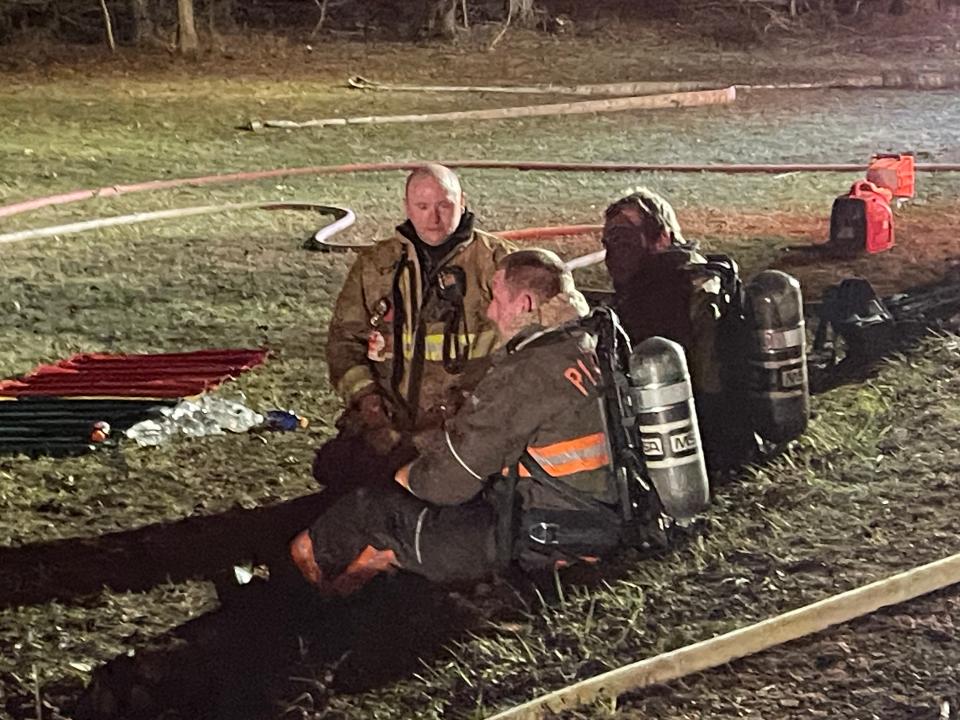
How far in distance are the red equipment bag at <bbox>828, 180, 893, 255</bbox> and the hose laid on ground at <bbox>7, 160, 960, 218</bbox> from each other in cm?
302

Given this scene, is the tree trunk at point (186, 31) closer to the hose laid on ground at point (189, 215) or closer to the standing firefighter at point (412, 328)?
the hose laid on ground at point (189, 215)

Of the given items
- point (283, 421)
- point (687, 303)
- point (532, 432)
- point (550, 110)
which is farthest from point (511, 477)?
point (550, 110)

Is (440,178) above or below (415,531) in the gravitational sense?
above

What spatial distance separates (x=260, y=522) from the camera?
4.34 m

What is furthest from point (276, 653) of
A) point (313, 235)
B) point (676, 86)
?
point (676, 86)

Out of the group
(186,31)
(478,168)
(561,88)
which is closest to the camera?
(478,168)

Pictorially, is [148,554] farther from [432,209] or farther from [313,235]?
[313,235]

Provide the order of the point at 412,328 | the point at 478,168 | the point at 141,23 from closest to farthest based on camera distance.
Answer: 1. the point at 412,328
2. the point at 478,168
3. the point at 141,23

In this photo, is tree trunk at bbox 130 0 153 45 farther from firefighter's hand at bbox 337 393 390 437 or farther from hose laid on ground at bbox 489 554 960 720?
hose laid on ground at bbox 489 554 960 720

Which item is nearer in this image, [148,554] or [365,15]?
[148,554]

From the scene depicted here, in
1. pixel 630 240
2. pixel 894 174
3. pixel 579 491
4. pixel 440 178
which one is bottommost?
pixel 579 491

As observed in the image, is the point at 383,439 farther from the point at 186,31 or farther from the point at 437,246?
the point at 186,31

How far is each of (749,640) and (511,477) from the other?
28.6 inches

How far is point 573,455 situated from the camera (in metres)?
3.47
